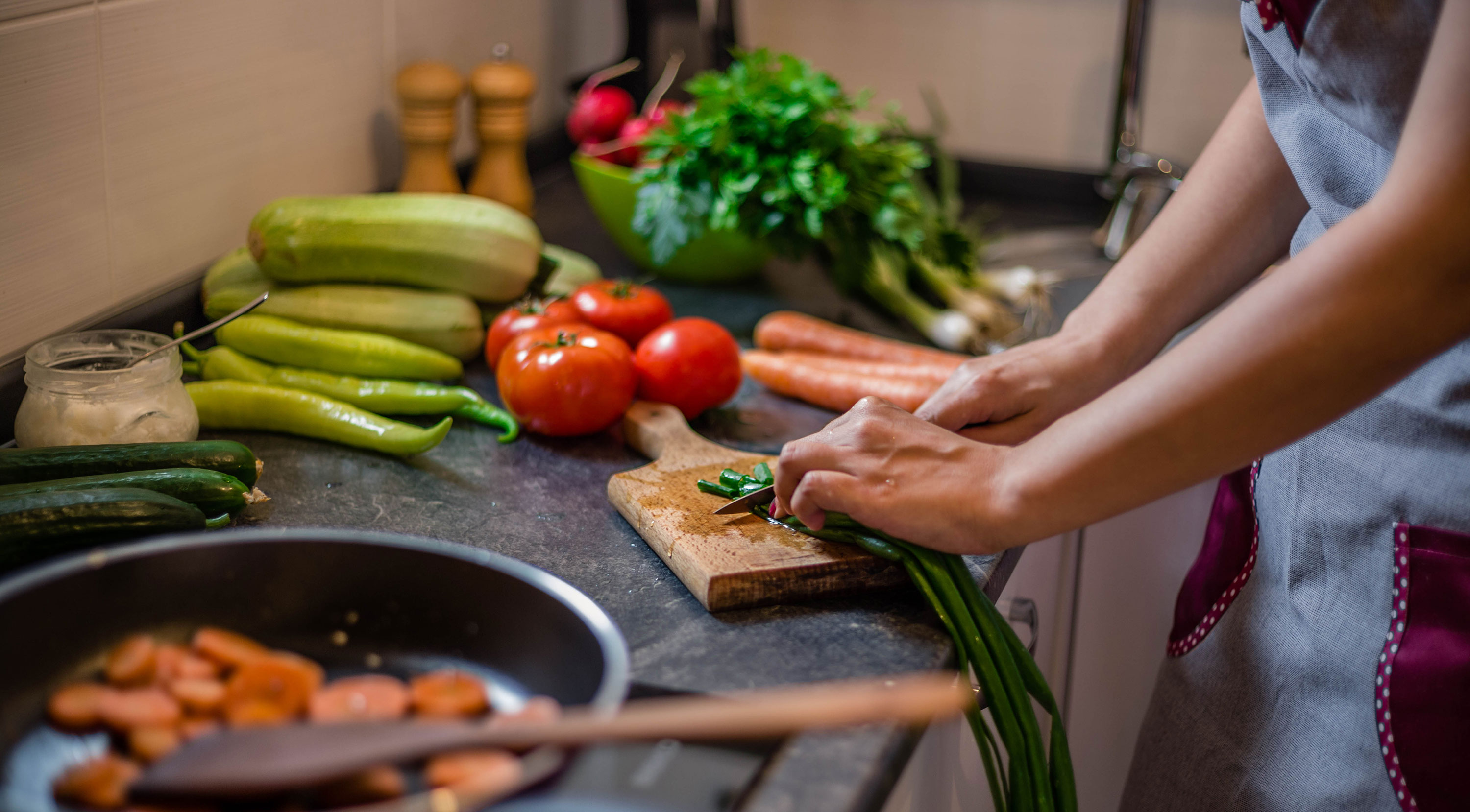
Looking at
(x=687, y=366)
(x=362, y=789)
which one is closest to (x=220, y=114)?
(x=687, y=366)

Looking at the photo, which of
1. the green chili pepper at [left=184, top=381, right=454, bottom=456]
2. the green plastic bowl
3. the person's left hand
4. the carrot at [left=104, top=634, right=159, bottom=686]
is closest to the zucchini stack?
the green chili pepper at [left=184, top=381, right=454, bottom=456]

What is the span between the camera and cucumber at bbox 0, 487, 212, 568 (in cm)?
75

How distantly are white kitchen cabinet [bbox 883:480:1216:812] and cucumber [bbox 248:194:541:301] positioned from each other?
664mm

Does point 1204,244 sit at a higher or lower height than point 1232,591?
higher

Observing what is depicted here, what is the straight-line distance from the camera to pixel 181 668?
1.87 ft

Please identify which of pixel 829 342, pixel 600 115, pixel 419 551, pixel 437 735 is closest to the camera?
pixel 437 735

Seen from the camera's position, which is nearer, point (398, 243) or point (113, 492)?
point (113, 492)

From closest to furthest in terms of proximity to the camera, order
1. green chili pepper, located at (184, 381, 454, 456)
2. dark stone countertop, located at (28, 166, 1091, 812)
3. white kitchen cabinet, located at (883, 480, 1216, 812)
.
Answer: dark stone countertop, located at (28, 166, 1091, 812)
green chili pepper, located at (184, 381, 454, 456)
white kitchen cabinet, located at (883, 480, 1216, 812)

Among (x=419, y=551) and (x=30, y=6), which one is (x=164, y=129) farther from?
(x=419, y=551)

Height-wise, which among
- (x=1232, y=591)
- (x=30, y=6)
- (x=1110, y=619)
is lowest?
(x=1110, y=619)

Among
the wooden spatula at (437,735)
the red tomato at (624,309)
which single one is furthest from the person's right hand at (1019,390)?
the wooden spatula at (437,735)

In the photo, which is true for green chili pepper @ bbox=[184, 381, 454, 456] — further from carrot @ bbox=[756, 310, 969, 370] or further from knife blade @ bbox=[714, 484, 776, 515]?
carrot @ bbox=[756, 310, 969, 370]

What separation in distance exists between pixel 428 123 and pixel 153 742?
3.54ft

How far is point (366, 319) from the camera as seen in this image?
3.86 feet
